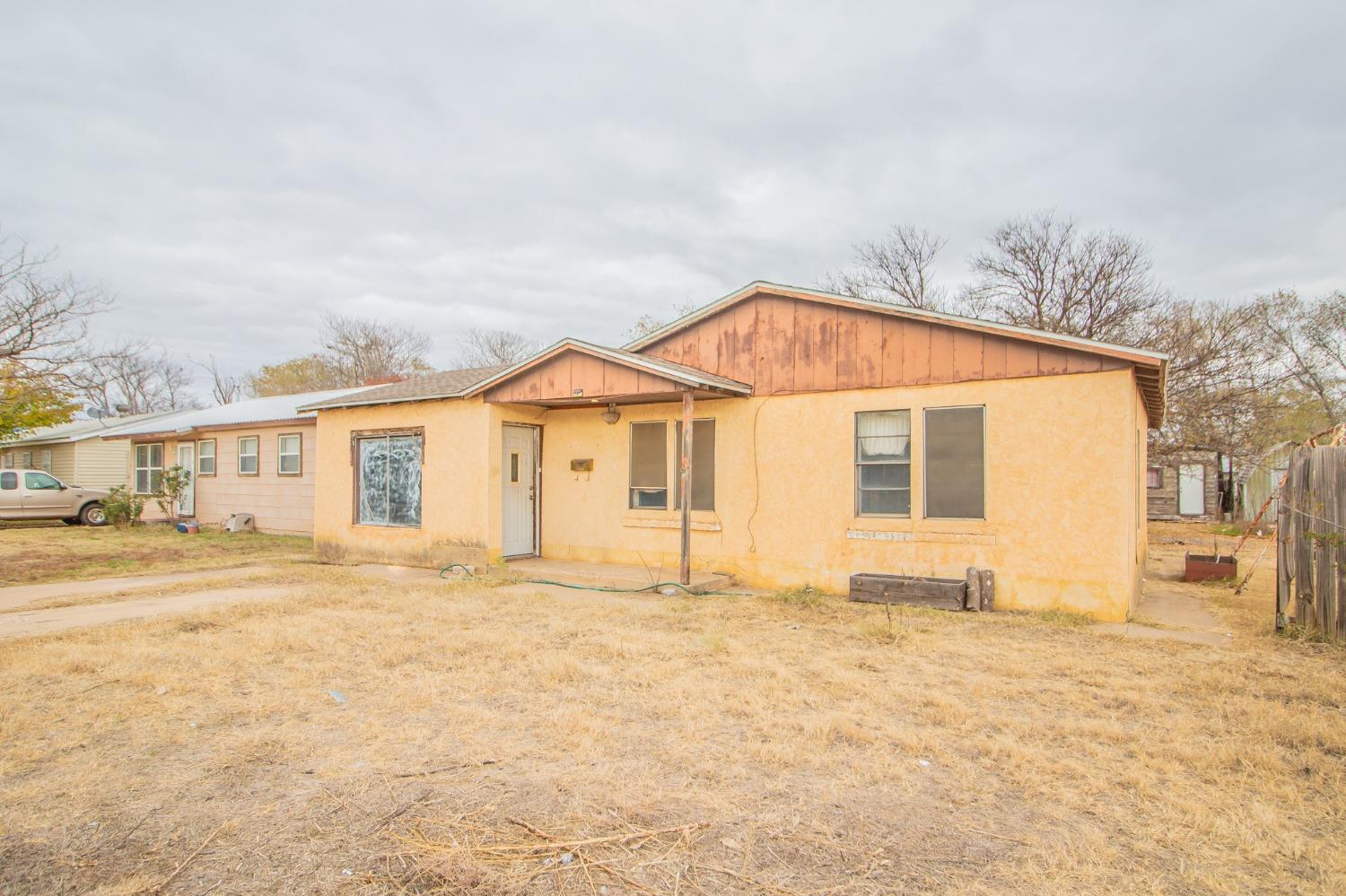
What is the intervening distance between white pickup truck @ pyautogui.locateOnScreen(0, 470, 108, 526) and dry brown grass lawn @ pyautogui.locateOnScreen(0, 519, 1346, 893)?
17.7 metres

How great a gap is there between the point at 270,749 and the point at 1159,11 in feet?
41.3

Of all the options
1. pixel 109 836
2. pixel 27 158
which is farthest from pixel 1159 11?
pixel 27 158

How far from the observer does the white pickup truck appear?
2069 centimetres

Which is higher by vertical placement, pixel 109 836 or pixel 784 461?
pixel 784 461

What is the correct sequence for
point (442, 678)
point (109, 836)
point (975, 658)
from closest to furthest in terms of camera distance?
point (109, 836) < point (442, 678) < point (975, 658)

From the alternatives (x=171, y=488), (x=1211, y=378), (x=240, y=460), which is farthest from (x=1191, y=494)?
(x=171, y=488)

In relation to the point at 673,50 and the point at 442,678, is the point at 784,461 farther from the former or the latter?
the point at 673,50

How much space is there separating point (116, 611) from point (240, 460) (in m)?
12.6

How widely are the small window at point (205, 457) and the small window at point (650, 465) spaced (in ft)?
49.2

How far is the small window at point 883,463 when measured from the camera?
9594 mm

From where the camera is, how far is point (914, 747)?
446 centimetres

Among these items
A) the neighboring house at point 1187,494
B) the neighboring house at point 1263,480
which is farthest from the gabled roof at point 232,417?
the neighboring house at point 1187,494

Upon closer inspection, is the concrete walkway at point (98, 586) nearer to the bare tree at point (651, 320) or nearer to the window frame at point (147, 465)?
the window frame at point (147, 465)

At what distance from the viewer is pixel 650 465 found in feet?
38.2
